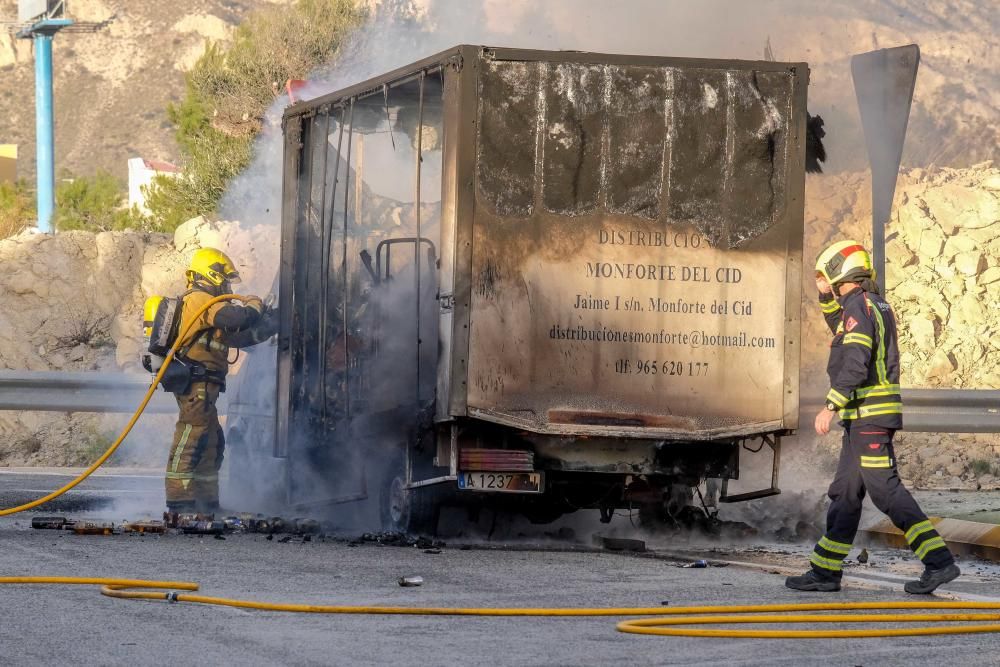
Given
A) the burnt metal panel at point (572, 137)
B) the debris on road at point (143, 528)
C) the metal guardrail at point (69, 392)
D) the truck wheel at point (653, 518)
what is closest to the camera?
the burnt metal panel at point (572, 137)

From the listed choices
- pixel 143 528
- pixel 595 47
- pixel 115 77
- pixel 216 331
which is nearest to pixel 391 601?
pixel 143 528

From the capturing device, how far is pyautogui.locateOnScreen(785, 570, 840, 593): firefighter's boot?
25.5 ft

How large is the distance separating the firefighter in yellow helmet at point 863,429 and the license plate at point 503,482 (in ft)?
6.23

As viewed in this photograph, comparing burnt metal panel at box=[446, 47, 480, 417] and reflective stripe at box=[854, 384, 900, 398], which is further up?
burnt metal panel at box=[446, 47, 480, 417]

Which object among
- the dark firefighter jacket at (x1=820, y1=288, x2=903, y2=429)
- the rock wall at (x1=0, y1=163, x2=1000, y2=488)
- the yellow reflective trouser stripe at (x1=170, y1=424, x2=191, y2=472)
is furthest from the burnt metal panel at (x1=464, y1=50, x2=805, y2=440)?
the rock wall at (x1=0, y1=163, x2=1000, y2=488)

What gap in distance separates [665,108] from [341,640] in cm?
445

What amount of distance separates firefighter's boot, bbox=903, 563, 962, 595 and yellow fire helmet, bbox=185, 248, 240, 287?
5.54 m

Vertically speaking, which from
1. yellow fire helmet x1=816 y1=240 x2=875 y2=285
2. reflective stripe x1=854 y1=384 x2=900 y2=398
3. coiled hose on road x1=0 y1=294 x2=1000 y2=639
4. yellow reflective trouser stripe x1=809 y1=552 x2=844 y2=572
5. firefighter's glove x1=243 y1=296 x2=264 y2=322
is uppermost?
yellow fire helmet x1=816 y1=240 x2=875 y2=285

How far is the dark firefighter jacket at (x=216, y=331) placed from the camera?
11062mm

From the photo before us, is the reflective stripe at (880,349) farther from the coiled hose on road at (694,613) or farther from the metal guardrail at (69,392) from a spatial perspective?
the metal guardrail at (69,392)

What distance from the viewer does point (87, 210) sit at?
43.2 metres

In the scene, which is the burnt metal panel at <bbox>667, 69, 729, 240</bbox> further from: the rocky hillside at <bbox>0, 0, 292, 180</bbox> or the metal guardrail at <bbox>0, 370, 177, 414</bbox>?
the rocky hillside at <bbox>0, 0, 292, 180</bbox>

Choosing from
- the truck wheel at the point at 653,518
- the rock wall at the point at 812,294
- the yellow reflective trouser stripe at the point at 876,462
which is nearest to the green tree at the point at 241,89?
the rock wall at the point at 812,294

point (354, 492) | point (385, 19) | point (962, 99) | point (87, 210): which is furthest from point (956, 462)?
point (87, 210)
